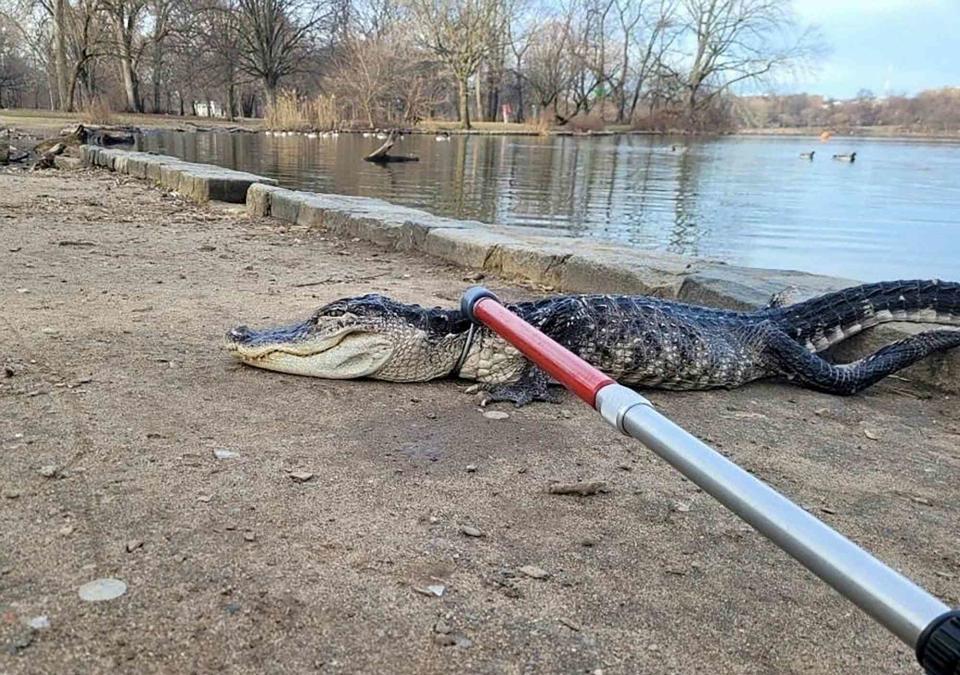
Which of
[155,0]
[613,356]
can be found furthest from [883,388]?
[155,0]

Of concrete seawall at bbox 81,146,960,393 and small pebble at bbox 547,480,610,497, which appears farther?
concrete seawall at bbox 81,146,960,393

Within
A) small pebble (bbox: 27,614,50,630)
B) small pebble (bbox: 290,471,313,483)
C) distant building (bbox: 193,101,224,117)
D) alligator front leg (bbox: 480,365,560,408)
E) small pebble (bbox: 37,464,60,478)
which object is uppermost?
distant building (bbox: 193,101,224,117)

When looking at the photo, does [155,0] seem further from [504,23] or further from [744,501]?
[744,501]

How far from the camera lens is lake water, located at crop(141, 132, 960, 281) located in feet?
29.8

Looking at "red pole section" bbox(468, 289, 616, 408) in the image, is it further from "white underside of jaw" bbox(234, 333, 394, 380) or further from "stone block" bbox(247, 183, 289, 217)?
"stone block" bbox(247, 183, 289, 217)

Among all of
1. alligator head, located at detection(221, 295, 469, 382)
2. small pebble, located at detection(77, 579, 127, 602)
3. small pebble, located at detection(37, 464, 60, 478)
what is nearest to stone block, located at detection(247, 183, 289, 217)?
alligator head, located at detection(221, 295, 469, 382)

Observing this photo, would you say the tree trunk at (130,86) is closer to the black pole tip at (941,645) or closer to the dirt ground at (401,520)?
the dirt ground at (401,520)

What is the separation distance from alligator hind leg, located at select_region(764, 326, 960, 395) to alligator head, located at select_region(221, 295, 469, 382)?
1.70 metres

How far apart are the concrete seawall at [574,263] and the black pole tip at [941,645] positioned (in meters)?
3.60

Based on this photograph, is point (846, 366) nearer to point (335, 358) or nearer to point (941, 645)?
point (335, 358)

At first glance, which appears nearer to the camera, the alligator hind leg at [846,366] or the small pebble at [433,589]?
the small pebble at [433,589]

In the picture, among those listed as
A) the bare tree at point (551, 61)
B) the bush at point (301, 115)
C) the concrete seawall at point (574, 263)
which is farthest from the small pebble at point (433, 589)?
the bare tree at point (551, 61)

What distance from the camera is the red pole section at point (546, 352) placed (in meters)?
1.64

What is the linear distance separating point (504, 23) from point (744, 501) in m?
60.2
